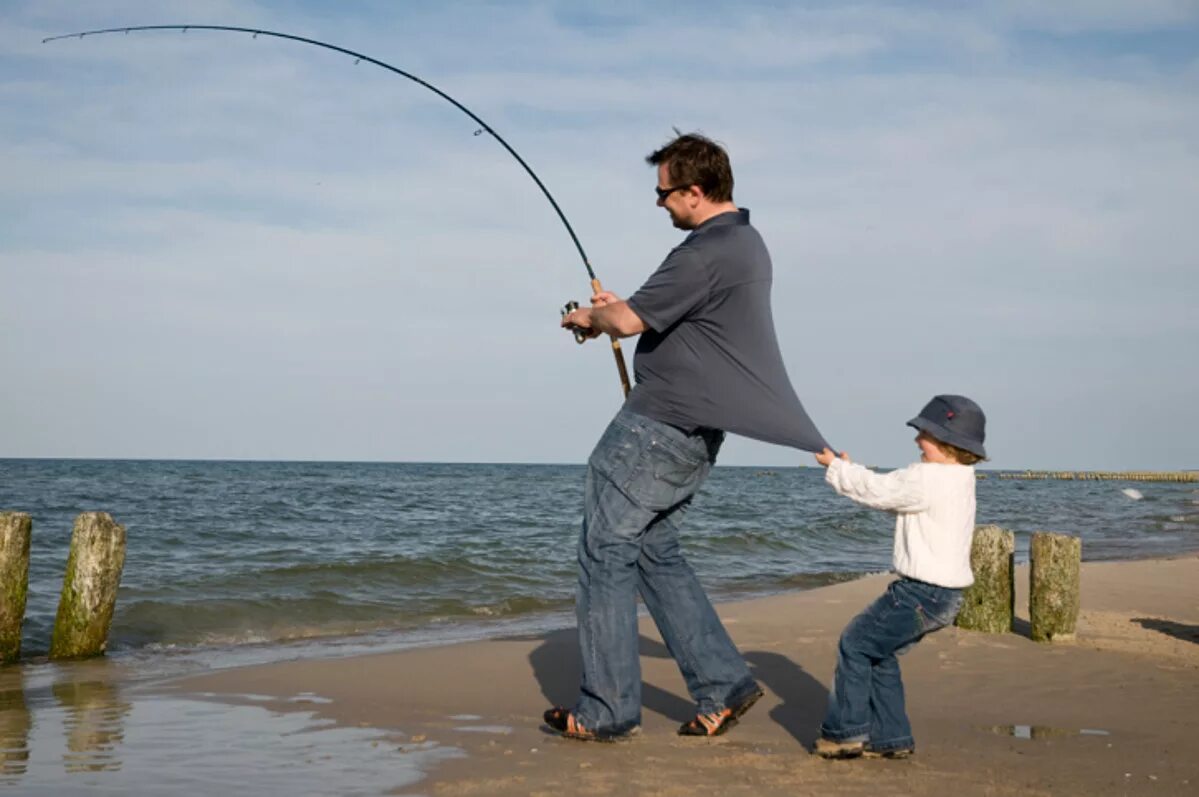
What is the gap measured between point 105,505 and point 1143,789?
81.9 feet

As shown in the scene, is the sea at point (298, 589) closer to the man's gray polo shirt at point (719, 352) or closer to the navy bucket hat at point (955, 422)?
the man's gray polo shirt at point (719, 352)

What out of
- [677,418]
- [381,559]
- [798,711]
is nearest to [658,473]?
[677,418]

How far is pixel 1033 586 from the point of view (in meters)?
7.21

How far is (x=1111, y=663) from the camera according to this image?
632 cm

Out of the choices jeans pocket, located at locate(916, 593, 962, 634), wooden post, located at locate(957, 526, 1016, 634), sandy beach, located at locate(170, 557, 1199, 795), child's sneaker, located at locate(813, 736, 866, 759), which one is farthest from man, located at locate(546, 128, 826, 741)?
wooden post, located at locate(957, 526, 1016, 634)

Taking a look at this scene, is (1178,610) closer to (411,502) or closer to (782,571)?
(782,571)

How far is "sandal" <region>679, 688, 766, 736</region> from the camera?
442 centimetres

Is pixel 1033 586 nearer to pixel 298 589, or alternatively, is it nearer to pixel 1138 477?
pixel 298 589

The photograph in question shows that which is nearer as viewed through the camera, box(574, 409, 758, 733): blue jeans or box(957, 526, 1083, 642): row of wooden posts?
box(574, 409, 758, 733): blue jeans

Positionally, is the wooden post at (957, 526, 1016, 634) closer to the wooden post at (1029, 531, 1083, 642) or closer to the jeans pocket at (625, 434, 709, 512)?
the wooden post at (1029, 531, 1083, 642)

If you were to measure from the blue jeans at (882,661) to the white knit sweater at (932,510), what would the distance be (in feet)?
0.22

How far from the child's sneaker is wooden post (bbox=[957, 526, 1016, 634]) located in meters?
3.37

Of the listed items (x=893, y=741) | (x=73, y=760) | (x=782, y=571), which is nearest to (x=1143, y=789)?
(x=893, y=741)

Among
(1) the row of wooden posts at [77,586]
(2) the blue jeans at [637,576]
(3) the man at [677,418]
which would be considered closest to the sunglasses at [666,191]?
(3) the man at [677,418]
